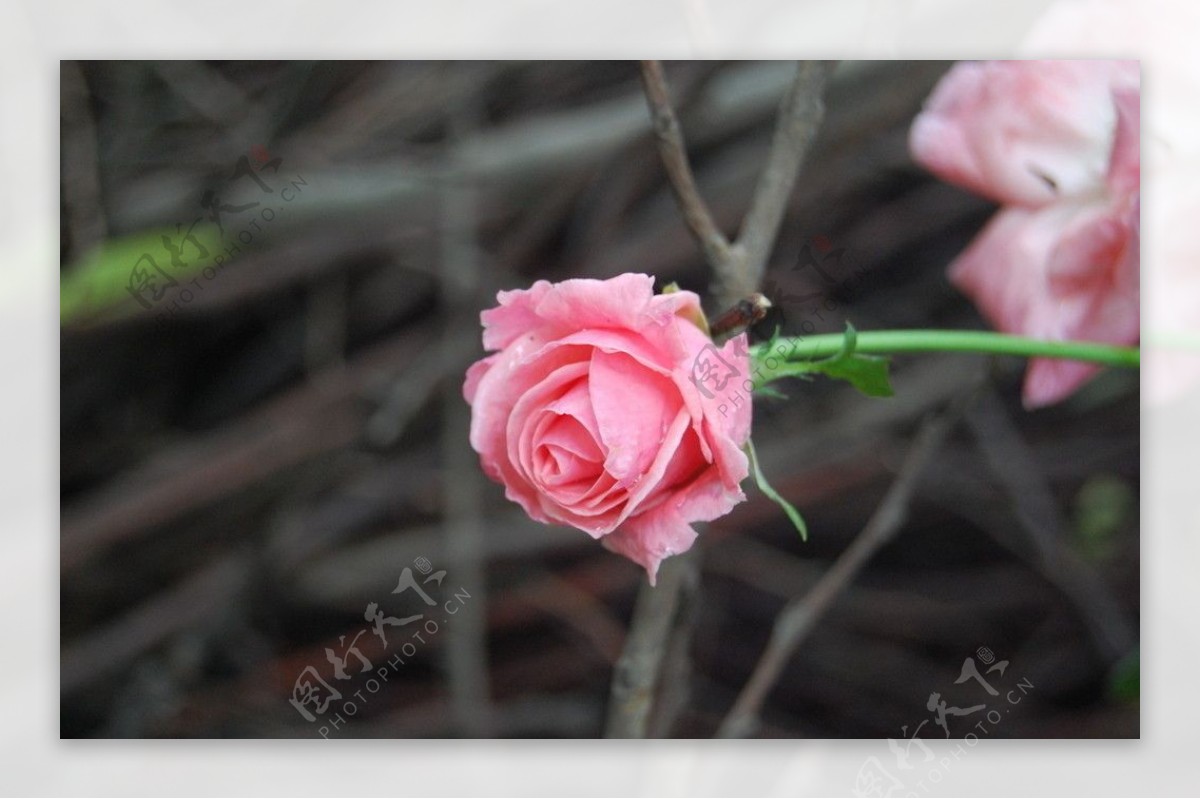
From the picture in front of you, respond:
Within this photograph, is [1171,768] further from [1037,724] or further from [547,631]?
[547,631]

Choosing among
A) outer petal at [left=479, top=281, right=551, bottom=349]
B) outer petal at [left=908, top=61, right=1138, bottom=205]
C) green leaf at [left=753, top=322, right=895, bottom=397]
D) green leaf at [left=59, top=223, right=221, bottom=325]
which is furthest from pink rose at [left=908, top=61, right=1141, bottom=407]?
green leaf at [left=59, top=223, right=221, bottom=325]

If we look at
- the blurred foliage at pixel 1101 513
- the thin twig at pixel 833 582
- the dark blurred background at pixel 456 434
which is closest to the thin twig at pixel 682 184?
the dark blurred background at pixel 456 434

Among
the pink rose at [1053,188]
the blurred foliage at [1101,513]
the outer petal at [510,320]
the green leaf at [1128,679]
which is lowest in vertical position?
the green leaf at [1128,679]

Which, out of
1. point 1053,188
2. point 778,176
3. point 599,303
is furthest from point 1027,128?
Result: point 599,303

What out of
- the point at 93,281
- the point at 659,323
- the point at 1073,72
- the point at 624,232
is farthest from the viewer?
the point at 624,232

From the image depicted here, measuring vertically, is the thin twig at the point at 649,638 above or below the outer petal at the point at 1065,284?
below

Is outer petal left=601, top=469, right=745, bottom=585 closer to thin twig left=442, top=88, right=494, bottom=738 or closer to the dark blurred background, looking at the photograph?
the dark blurred background

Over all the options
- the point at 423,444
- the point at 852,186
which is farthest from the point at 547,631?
the point at 852,186

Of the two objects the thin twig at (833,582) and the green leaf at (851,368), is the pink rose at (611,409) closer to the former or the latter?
the green leaf at (851,368)
